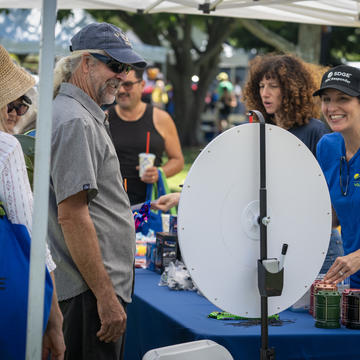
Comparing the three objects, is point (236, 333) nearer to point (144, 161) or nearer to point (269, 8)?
point (144, 161)

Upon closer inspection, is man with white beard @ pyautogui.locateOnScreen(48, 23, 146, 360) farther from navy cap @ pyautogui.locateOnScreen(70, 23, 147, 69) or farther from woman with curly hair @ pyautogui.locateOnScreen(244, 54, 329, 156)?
woman with curly hair @ pyautogui.locateOnScreen(244, 54, 329, 156)

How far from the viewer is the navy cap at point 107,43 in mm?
2371

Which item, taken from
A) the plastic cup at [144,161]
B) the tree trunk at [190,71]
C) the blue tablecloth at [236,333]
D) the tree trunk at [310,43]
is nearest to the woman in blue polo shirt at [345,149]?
the blue tablecloth at [236,333]

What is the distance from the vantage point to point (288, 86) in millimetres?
3678

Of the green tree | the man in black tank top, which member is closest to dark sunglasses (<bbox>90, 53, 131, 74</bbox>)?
the man in black tank top

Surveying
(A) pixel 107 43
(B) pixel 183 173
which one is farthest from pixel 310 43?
(A) pixel 107 43

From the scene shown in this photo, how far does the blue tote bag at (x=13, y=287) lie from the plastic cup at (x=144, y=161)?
2.73 metres

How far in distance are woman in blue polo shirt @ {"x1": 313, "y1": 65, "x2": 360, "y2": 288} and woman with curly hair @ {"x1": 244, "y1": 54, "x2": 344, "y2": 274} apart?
2.08ft

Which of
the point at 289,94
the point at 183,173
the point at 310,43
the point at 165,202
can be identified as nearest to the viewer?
the point at 165,202

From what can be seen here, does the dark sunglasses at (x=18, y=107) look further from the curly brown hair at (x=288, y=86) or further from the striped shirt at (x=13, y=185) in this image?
the curly brown hair at (x=288, y=86)

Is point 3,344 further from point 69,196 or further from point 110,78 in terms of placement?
point 110,78

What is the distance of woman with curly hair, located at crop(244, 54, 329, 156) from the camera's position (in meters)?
3.64

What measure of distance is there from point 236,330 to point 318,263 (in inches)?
14.6

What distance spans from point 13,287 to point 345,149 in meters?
1.72
